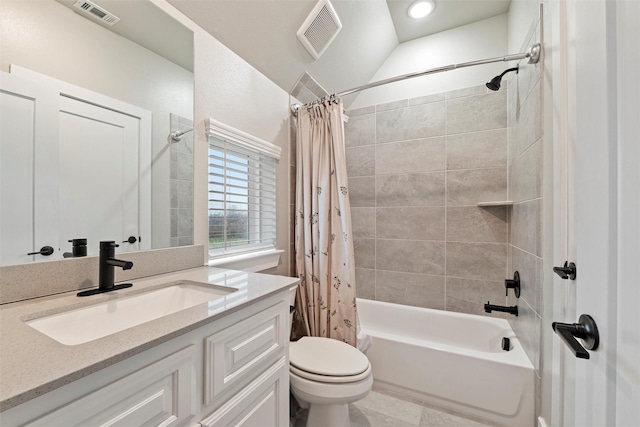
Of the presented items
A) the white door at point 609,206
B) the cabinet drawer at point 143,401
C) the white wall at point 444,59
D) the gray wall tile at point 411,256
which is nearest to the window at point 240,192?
the cabinet drawer at point 143,401

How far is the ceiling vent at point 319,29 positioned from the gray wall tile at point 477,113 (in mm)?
1106

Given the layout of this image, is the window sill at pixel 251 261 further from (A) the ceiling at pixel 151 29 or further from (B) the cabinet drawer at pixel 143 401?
(A) the ceiling at pixel 151 29

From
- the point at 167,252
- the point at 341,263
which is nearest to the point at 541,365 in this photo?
the point at 341,263

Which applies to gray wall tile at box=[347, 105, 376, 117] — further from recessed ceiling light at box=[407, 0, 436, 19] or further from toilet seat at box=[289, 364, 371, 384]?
toilet seat at box=[289, 364, 371, 384]

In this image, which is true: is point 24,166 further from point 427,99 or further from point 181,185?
point 427,99

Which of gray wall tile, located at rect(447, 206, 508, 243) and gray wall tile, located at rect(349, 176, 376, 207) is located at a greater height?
gray wall tile, located at rect(349, 176, 376, 207)

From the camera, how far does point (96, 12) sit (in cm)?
98

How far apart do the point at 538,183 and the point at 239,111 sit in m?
1.66

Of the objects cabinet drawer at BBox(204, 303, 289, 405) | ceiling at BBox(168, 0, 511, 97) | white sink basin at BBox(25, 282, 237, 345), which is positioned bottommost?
cabinet drawer at BBox(204, 303, 289, 405)

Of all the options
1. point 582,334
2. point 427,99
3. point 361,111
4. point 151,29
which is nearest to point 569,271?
point 582,334

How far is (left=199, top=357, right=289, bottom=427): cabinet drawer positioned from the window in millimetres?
734

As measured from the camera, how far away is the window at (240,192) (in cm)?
145

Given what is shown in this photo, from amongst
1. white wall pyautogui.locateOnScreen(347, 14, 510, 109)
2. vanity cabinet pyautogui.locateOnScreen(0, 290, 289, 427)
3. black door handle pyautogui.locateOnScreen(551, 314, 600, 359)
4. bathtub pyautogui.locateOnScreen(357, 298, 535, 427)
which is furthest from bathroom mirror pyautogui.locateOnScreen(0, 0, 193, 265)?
white wall pyautogui.locateOnScreen(347, 14, 510, 109)

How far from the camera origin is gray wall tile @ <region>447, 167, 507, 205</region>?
1.99 metres
